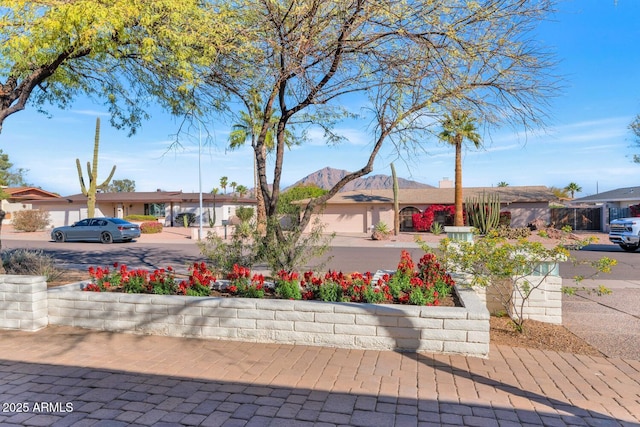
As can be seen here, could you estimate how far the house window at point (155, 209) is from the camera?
43656mm

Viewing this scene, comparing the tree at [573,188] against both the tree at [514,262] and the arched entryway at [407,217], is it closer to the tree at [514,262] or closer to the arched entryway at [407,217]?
the arched entryway at [407,217]

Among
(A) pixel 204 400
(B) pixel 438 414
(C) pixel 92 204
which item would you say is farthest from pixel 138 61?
(C) pixel 92 204

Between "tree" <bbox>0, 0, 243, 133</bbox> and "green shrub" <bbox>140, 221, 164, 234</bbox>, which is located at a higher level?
"tree" <bbox>0, 0, 243, 133</bbox>

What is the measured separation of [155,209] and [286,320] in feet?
136

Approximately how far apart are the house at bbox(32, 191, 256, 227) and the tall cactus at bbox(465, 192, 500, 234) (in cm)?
2044

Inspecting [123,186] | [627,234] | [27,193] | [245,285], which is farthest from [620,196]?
[123,186]

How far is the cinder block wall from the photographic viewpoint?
246 inches

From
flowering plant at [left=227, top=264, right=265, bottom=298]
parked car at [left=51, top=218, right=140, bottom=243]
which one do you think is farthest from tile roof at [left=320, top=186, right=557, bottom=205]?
flowering plant at [left=227, top=264, right=265, bottom=298]

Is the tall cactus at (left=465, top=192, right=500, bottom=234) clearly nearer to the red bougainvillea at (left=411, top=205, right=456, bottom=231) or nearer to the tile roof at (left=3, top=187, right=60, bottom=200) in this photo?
the red bougainvillea at (left=411, top=205, right=456, bottom=231)

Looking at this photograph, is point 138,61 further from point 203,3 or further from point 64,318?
point 64,318

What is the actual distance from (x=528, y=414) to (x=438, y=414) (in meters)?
0.76

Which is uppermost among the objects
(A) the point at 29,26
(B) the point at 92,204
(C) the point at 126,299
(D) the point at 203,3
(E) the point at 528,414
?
(D) the point at 203,3

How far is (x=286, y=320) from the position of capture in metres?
5.64

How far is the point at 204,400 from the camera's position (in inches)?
159
